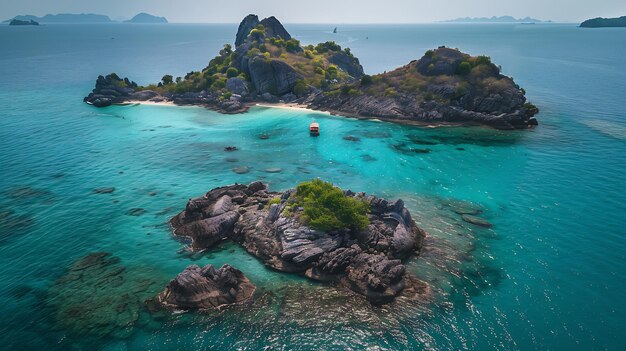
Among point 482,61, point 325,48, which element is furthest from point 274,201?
point 325,48

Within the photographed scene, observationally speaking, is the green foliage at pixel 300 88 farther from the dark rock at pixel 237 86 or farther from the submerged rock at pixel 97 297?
the submerged rock at pixel 97 297

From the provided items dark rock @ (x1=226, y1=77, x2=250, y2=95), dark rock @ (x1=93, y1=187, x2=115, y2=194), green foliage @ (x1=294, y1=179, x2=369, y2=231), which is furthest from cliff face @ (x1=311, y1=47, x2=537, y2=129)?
dark rock @ (x1=93, y1=187, x2=115, y2=194)

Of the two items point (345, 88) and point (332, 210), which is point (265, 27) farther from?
point (332, 210)

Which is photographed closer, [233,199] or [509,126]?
[233,199]

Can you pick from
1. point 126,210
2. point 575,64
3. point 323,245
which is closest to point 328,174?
point 323,245

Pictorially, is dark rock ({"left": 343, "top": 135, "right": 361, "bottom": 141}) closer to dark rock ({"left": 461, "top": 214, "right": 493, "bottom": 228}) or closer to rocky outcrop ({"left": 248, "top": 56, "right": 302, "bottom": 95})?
dark rock ({"left": 461, "top": 214, "right": 493, "bottom": 228})

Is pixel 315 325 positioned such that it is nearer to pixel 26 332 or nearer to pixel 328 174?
pixel 26 332

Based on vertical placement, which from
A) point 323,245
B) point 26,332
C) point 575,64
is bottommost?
point 26,332
